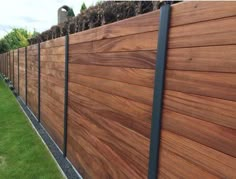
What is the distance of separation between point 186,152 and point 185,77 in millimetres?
386

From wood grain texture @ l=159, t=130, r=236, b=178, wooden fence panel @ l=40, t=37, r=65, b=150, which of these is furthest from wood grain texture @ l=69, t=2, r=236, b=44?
wooden fence panel @ l=40, t=37, r=65, b=150

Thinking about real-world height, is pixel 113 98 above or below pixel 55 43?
below

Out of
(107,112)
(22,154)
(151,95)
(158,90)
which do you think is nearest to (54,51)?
(22,154)

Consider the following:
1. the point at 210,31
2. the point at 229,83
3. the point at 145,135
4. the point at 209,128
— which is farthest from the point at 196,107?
the point at 145,135

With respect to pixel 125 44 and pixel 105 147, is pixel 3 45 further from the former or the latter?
pixel 125 44

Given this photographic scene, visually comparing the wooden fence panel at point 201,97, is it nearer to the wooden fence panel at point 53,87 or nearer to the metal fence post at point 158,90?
the metal fence post at point 158,90

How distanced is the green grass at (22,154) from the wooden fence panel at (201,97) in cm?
240

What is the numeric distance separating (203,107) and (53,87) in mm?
3458

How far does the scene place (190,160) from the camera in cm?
137

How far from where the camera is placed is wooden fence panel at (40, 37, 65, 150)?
154 inches

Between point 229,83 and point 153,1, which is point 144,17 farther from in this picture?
point 229,83

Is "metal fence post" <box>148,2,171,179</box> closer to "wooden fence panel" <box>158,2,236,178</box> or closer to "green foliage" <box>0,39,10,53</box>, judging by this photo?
"wooden fence panel" <box>158,2,236,178</box>

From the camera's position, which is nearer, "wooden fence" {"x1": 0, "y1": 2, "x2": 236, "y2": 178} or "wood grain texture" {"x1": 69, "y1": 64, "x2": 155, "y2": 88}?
"wooden fence" {"x1": 0, "y1": 2, "x2": 236, "y2": 178}

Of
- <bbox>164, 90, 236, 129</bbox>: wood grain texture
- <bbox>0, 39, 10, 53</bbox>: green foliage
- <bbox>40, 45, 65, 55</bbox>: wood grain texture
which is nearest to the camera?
<bbox>164, 90, 236, 129</bbox>: wood grain texture
